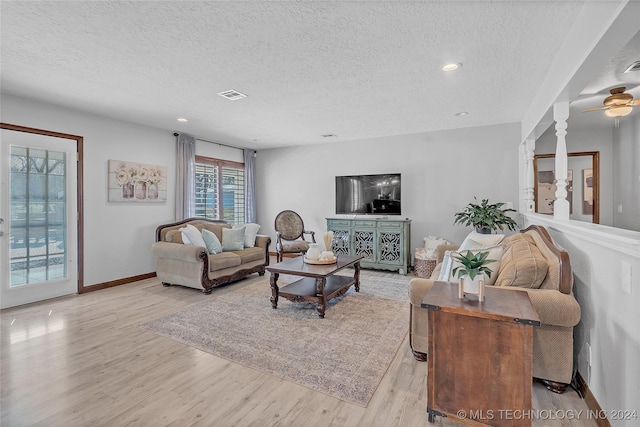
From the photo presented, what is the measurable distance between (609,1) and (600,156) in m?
4.46

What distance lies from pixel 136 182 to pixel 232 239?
1.71 metres

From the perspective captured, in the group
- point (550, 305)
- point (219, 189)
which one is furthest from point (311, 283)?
point (219, 189)

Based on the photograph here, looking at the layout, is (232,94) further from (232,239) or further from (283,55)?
(232,239)

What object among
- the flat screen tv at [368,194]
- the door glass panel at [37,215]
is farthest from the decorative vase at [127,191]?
the flat screen tv at [368,194]

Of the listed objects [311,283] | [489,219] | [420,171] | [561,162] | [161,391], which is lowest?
[161,391]

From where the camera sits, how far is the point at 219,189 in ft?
20.0

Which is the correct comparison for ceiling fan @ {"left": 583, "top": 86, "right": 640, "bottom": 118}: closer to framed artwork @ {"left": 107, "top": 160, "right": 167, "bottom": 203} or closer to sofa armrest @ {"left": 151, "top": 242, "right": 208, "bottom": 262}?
sofa armrest @ {"left": 151, "top": 242, "right": 208, "bottom": 262}

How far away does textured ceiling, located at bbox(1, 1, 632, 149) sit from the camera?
1.95 meters

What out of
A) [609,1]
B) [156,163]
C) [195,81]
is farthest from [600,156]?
[156,163]

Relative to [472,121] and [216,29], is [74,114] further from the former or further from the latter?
[472,121]

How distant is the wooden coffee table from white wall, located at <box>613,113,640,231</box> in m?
4.12

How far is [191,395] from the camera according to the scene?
190 centimetres

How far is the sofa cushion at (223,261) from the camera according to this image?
407 cm

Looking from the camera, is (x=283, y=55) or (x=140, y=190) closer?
(x=283, y=55)
